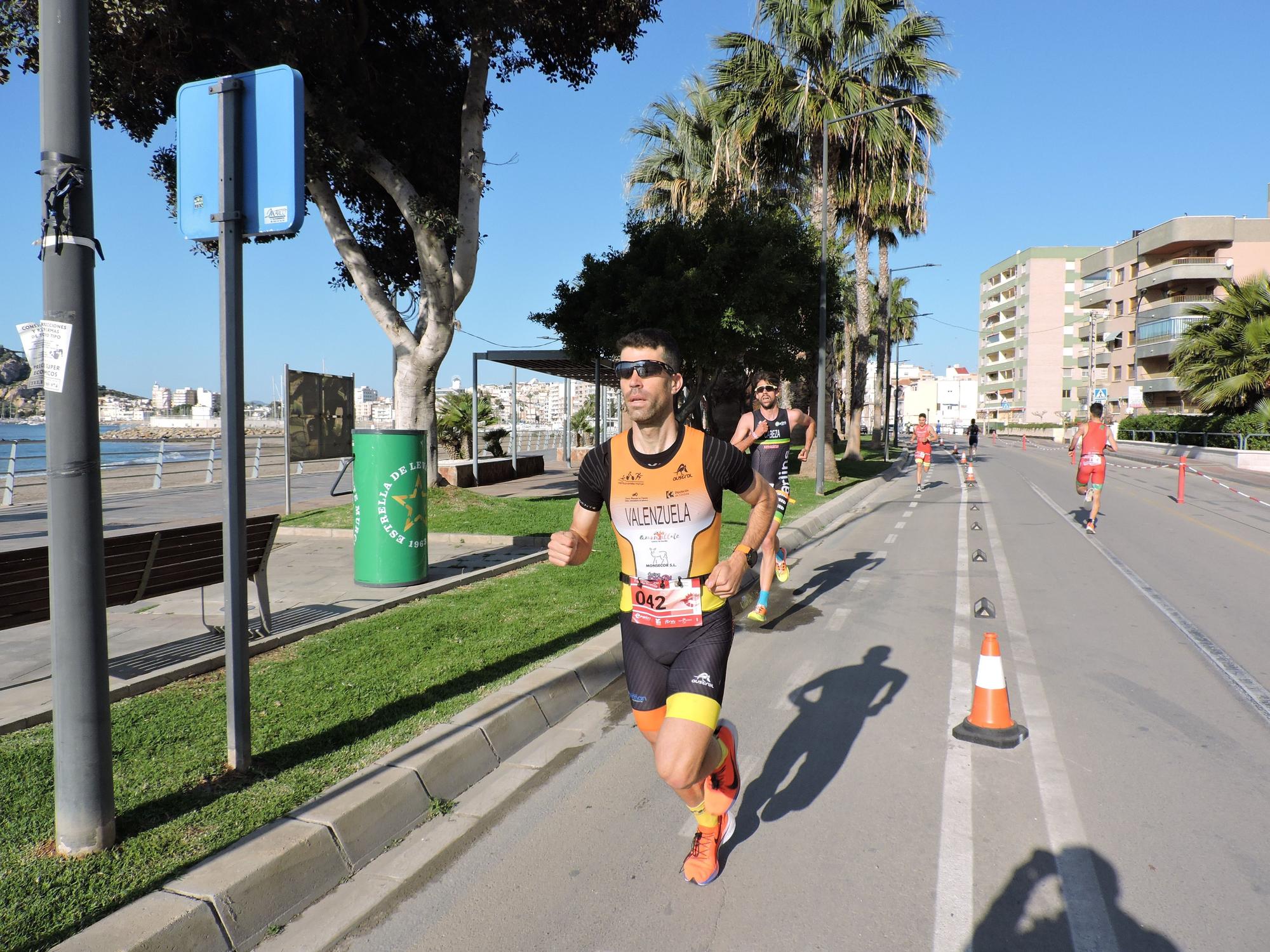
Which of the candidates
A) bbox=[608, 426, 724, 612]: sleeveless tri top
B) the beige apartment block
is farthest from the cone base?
the beige apartment block

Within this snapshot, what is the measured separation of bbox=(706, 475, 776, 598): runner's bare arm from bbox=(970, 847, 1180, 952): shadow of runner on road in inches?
54.3

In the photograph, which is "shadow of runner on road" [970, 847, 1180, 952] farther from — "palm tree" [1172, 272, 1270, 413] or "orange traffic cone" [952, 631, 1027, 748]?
"palm tree" [1172, 272, 1270, 413]

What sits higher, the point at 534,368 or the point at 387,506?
the point at 534,368

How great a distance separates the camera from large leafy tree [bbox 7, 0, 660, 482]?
11.1 metres

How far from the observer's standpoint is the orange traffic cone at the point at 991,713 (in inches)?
183

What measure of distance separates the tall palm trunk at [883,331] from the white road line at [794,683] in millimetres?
27123

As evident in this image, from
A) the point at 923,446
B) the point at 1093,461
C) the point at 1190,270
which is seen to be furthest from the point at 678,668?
the point at 1190,270

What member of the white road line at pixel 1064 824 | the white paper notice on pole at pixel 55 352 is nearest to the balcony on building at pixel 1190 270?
the white road line at pixel 1064 824

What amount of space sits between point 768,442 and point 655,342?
481cm

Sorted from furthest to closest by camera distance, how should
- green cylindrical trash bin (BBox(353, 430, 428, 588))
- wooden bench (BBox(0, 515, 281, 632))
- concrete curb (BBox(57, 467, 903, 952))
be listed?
green cylindrical trash bin (BBox(353, 430, 428, 588)) → wooden bench (BBox(0, 515, 281, 632)) → concrete curb (BBox(57, 467, 903, 952))

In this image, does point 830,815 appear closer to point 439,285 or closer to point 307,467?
point 439,285

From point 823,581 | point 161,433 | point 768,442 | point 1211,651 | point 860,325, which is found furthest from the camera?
point 161,433

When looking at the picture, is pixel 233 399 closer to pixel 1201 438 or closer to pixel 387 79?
pixel 387 79

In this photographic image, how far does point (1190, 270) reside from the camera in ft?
188
